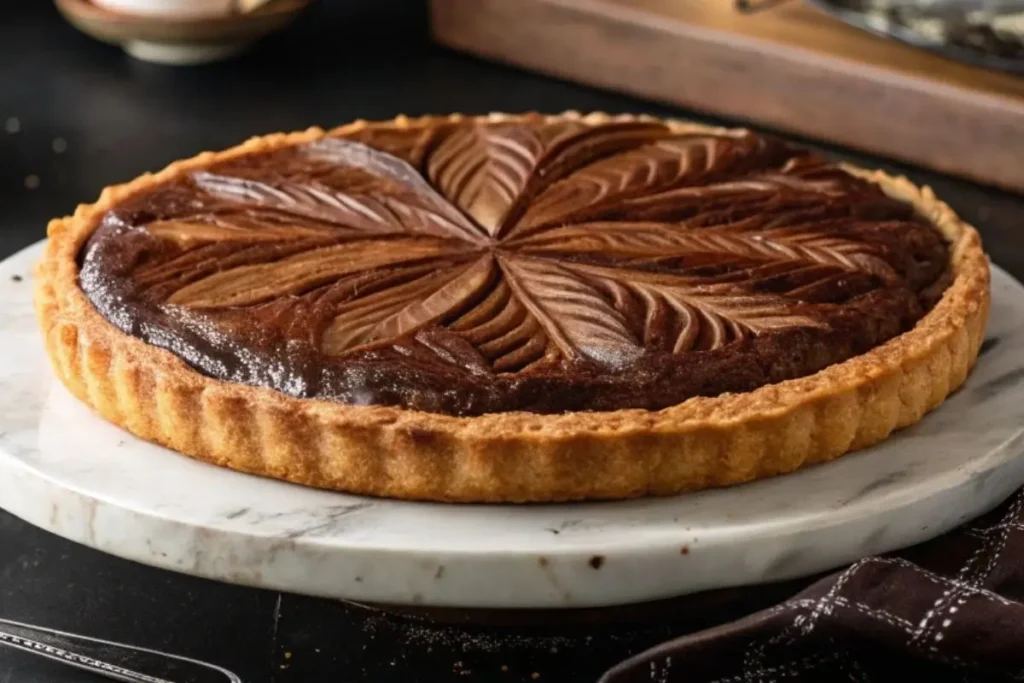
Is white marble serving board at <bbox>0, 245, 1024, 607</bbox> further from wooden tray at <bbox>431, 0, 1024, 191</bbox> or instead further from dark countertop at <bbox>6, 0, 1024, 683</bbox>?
wooden tray at <bbox>431, 0, 1024, 191</bbox>

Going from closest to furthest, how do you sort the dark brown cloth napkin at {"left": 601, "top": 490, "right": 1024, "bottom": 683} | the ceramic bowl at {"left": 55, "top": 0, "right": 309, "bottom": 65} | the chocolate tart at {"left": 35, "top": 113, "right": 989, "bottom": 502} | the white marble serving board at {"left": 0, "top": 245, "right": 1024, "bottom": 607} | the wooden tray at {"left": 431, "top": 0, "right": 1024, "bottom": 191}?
the dark brown cloth napkin at {"left": 601, "top": 490, "right": 1024, "bottom": 683}, the white marble serving board at {"left": 0, "top": 245, "right": 1024, "bottom": 607}, the chocolate tart at {"left": 35, "top": 113, "right": 989, "bottom": 502}, the wooden tray at {"left": 431, "top": 0, "right": 1024, "bottom": 191}, the ceramic bowl at {"left": 55, "top": 0, "right": 309, "bottom": 65}

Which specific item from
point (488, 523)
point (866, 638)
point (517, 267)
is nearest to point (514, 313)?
point (517, 267)

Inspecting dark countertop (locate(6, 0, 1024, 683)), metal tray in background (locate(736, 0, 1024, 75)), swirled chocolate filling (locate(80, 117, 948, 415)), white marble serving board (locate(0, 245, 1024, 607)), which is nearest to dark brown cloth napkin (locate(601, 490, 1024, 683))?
white marble serving board (locate(0, 245, 1024, 607))

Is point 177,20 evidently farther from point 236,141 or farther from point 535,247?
point 535,247

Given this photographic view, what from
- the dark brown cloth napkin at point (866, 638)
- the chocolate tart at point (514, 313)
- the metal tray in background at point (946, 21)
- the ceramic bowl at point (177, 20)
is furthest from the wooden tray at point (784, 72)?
the dark brown cloth napkin at point (866, 638)

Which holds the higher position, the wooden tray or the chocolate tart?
the chocolate tart

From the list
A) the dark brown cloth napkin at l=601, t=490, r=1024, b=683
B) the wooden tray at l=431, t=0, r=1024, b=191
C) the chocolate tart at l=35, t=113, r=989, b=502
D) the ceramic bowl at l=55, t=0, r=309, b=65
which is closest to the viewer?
the dark brown cloth napkin at l=601, t=490, r=1024, b=683

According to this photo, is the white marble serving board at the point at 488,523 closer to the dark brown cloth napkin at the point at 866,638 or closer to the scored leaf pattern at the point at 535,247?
the dark brown cloth napkin at the point at 866,638

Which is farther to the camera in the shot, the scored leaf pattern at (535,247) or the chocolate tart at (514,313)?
the scored leaf pattern at (535,247)
